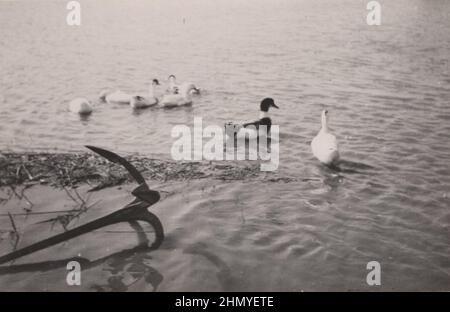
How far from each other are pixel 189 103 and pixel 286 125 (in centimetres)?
330

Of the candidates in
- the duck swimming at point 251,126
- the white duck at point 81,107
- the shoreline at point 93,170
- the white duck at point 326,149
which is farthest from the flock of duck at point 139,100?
the white duck at point 326,149

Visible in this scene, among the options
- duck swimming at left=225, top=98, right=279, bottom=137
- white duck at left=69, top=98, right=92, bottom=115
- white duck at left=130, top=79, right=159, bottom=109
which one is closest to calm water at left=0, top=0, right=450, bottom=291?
white duck at left=69, top=98, right=92, bottom=115

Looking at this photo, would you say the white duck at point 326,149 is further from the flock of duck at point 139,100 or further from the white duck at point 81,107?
the white duck at point 81,107

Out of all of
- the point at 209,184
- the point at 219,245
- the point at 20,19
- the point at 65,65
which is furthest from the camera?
the point at 20,19

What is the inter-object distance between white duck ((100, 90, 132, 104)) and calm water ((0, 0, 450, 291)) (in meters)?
0.38

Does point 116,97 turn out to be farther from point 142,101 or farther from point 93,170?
point 93,170

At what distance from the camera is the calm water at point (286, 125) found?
21.3 feet

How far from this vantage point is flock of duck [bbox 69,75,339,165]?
9570 mm

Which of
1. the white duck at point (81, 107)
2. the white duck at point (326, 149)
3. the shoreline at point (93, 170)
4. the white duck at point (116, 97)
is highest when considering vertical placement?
the white duck at point (116, 97)

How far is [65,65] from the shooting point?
65.9ft

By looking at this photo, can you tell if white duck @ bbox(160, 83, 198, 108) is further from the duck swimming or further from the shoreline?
the shoreline

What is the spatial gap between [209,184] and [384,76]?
32.9ft

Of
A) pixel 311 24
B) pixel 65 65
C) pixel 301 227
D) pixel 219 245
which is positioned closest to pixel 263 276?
pixel 219 245

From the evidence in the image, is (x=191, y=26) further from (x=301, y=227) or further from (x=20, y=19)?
(x=301, y=227)
